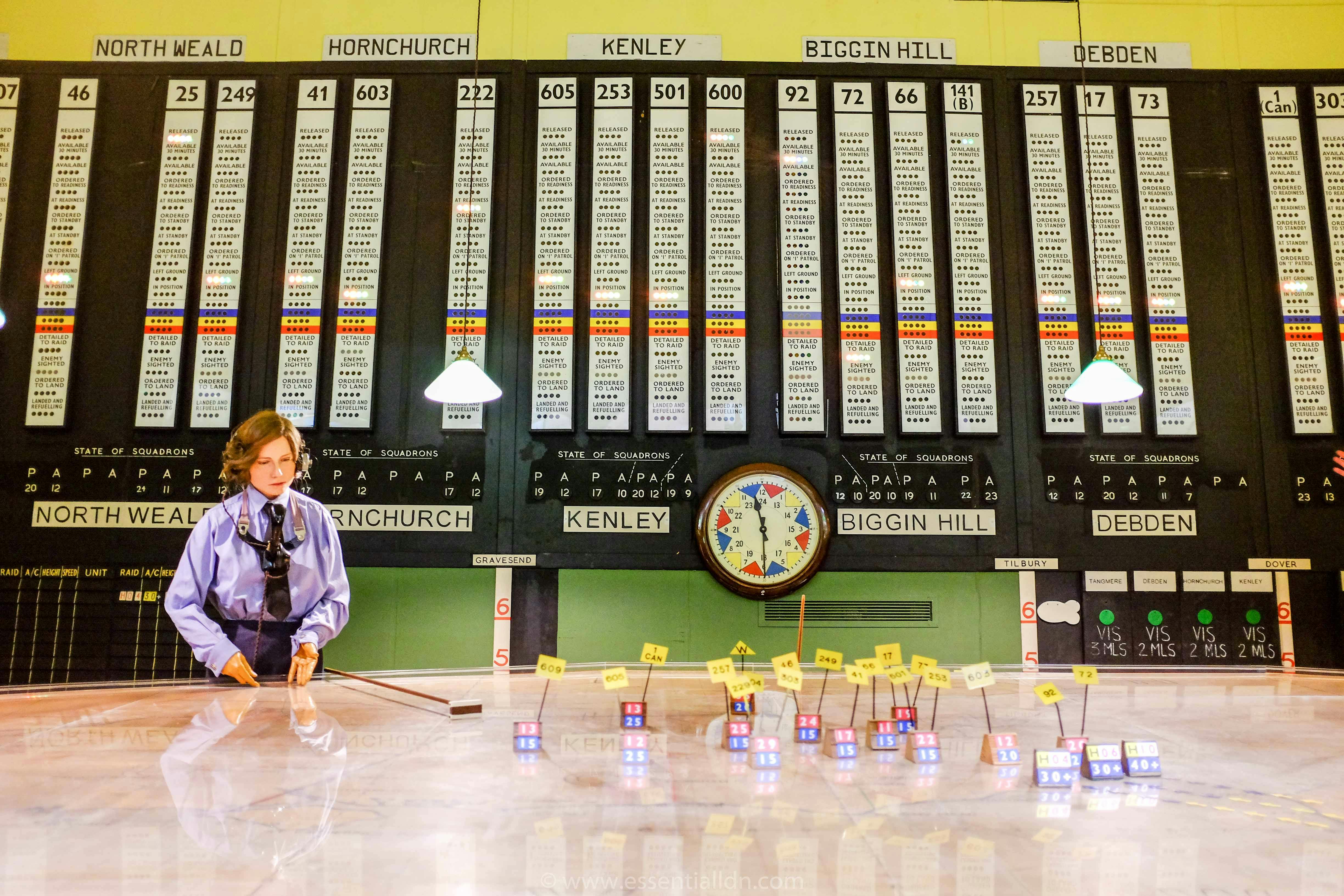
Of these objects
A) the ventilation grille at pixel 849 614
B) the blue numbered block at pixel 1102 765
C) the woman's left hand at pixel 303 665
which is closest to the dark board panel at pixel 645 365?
the ventilation grille at pixel 849 614

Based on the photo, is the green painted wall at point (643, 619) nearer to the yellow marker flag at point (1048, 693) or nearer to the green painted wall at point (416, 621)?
the green painted wall at point (416, 621)

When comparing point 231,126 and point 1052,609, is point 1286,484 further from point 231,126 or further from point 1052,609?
point 231,126

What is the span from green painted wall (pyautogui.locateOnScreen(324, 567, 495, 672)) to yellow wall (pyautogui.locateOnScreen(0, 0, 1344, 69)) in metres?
2.96

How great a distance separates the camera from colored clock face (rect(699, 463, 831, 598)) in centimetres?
420

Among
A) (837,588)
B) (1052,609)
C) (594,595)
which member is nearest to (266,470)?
(594,595)

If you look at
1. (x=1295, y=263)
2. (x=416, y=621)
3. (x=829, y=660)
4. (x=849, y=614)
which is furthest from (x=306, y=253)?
(x=1295, y=263)

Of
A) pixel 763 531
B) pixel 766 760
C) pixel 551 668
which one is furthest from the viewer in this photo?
pixel 763 531

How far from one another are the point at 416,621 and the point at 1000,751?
10.9 feet

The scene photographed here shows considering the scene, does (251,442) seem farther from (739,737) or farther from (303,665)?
(739,737)

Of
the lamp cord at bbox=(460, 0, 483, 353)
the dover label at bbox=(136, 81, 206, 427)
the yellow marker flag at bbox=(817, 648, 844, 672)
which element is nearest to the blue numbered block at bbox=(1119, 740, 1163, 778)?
the yellow marker flag at bbox=(817, 648, 844, 672)

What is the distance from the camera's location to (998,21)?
475 centimetres

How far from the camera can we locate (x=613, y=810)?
4.13 feet

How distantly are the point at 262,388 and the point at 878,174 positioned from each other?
3574 mm

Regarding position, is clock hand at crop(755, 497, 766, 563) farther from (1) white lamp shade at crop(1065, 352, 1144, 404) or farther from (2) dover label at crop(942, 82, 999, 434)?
(1) white lamp shade at crop(1065, 352, 1144, 404)
